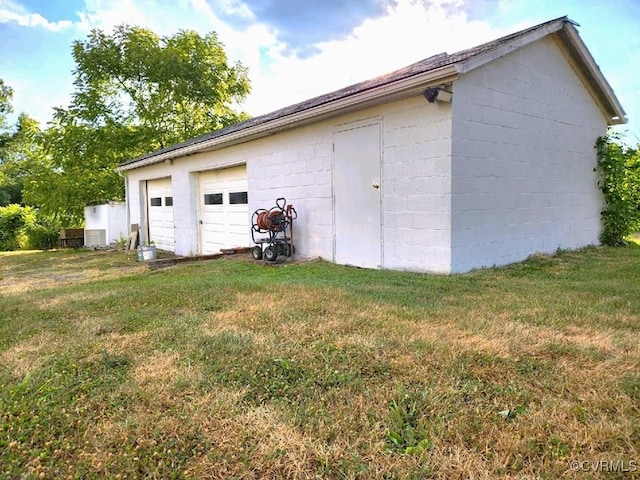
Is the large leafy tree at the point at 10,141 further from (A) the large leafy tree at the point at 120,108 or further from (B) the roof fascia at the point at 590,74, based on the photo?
(B) the roof fascia at the point at 590,74

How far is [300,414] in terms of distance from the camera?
2.15 meters

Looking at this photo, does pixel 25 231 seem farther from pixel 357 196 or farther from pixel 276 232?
pixel 357 196

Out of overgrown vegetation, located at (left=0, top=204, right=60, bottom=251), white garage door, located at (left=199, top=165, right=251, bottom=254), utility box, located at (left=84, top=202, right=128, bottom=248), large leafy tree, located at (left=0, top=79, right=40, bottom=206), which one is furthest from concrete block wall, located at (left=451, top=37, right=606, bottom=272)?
large leafy tree, located at (left=0, top=79, right=40, bottom=206)

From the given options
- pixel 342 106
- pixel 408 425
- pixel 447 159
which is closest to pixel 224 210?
pixel 342 106

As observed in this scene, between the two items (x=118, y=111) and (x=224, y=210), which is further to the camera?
(x=118, y=111)

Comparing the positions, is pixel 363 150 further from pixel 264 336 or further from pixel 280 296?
pixel 264 336

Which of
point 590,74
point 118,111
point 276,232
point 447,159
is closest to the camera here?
point 447,159

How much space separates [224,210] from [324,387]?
8.50 metres

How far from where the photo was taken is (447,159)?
5723 millimetres

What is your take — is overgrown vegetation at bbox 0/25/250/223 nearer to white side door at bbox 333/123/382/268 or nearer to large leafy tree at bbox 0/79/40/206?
large leafy tree at bbox 0/79/40/206

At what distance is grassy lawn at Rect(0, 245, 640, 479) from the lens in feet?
5.98

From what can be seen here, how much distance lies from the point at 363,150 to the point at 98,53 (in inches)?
652

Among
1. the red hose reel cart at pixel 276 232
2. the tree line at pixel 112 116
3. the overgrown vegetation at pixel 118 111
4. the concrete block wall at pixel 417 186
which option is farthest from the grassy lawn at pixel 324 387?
the overgrown vegetation at pixel 118 111

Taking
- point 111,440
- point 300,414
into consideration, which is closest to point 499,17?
point 300,414
